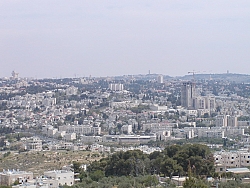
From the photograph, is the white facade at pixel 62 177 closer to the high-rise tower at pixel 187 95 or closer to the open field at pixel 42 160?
Answer: the open field at pixel 42 160

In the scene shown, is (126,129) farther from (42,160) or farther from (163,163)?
(163,163)

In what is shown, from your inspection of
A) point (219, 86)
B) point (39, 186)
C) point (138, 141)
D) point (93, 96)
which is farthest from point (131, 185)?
point (219, 86)

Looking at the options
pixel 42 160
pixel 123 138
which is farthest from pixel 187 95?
pixel 42 160

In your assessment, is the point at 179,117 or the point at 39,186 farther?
the point at 179,117

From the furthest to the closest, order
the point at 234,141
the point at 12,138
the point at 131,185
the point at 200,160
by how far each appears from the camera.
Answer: the point at 12,138
the point at 234,141
the point at 200,160
the point at 131,185

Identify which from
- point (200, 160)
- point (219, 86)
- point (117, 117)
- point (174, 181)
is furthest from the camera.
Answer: point (219, 86)

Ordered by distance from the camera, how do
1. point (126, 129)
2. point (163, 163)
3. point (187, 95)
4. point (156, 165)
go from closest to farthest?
point (163, 163) < point (156, 165) < point (126, 129) < point (187, 95)

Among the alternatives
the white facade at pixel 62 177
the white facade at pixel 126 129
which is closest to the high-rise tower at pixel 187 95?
the white facade at pixel 126 129

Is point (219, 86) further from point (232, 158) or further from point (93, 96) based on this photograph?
point (232, 158)

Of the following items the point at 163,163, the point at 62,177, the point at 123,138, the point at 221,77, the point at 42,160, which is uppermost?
the point at 221,77
